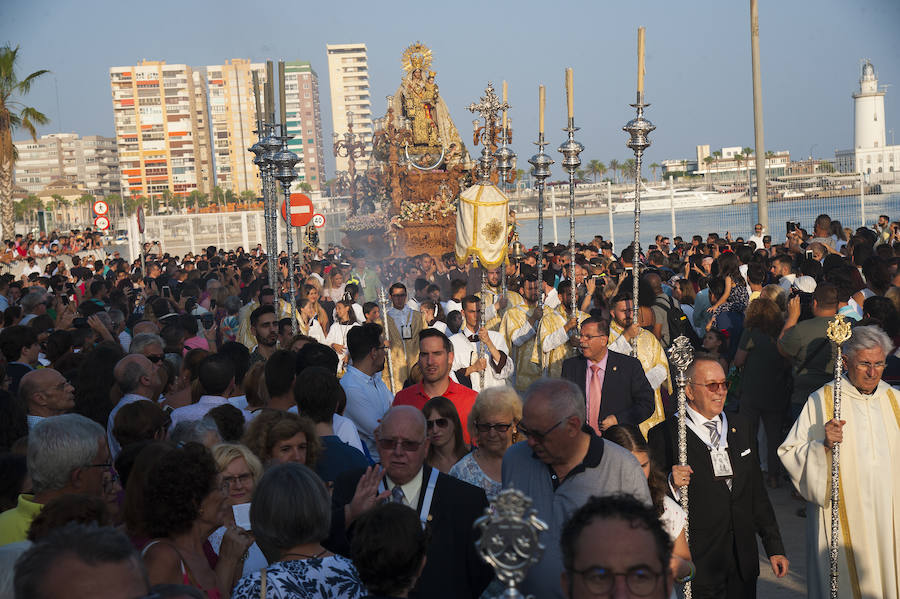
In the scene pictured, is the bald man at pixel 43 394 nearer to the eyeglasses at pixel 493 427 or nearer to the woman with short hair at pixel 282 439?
the woman with short hair at pixel 282 439

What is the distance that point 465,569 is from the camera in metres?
3.76

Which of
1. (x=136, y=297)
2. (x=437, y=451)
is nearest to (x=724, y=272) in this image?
(x=437, y=451)

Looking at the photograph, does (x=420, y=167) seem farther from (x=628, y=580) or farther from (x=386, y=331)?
(x=628, y=580)

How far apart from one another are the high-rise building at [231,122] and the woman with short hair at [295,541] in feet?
533

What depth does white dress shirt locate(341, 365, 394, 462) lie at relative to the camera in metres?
6.34

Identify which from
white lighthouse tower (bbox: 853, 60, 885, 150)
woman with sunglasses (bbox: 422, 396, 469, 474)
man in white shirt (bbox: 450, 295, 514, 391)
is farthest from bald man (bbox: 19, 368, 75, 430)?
white lighthouse tower (bbox: 853, 60, 885, 150)

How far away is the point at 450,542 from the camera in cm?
378

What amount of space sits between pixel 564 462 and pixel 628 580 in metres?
1.29

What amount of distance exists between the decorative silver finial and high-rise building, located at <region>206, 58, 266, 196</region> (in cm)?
16372

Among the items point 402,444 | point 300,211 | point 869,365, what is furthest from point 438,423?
point 300,211

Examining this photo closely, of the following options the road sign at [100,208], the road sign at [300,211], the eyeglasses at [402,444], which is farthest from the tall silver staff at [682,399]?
the road sign at [100,208]

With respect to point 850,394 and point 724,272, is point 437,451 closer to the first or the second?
point 850,394

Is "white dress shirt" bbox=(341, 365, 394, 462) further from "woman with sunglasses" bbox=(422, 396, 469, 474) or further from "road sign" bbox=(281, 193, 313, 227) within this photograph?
"road sign" bbox=(281, 193, 313, 227)

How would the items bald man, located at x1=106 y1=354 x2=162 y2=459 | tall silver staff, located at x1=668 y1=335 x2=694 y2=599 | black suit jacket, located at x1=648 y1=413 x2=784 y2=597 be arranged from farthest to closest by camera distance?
bald man, located at x1=106 y1=354 x2=162 y2=459, black suit jacket, located at x1=648 y1=413 x2=784 y2=597, tall silver staff, located at x1=668 y1=335 x2=694 y2=599
